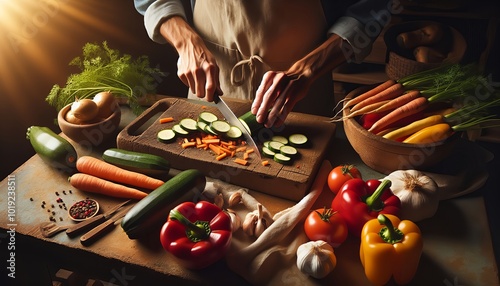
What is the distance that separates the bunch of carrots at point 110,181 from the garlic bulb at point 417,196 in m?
0.87

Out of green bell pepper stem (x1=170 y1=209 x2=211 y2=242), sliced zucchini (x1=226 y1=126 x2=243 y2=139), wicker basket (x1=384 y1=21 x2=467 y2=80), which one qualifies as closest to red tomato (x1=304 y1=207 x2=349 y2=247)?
green bell pepper stem (x1=170 y1=209 x2=211 y2=242)

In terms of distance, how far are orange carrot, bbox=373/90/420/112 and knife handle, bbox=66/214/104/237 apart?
1111mm

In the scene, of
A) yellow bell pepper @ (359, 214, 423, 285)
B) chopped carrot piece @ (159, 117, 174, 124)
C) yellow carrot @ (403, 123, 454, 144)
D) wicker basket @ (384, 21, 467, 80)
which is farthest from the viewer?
wicker basket @ (384, 21, 467, 80)

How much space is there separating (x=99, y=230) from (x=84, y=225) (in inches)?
2.5

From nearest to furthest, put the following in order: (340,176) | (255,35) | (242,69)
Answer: (340,176)
(255,35)
(242,69)

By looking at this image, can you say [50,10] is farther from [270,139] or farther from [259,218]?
[259,218]

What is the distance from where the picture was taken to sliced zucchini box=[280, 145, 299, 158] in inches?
64.5

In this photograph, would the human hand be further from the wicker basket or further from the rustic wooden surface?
the wicker basket

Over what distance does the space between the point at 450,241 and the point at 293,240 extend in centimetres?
52

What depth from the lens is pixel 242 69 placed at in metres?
2.09

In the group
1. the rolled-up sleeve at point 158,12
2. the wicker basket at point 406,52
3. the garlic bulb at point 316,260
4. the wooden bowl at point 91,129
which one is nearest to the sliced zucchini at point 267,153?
the garlic bulb at point 316,260

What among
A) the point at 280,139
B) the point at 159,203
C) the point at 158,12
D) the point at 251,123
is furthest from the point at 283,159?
the point at 158,12

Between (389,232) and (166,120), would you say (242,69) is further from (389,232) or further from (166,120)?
(389,232)

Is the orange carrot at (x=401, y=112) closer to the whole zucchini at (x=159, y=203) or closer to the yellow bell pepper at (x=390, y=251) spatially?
the yellow bell pepper at (x=390, y=251)
